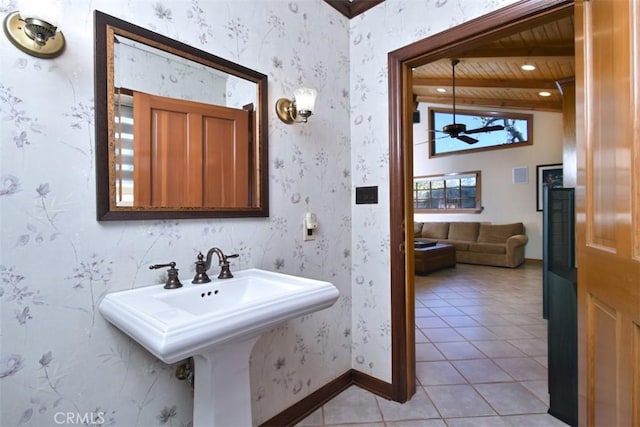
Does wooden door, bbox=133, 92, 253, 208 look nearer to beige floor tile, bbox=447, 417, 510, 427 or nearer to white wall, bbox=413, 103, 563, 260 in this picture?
beige floor tile, bbox=447, 417, 510, 427

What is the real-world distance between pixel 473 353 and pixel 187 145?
103 inches

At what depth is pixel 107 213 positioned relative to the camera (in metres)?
1.09

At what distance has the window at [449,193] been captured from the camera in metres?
7.18

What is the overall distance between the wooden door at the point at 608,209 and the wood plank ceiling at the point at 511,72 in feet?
2.20

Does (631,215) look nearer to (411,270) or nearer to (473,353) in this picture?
(411,270)

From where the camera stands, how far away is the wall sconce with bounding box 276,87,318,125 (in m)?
1.63

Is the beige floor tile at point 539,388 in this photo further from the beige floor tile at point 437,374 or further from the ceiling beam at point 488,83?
the ceiling beam at point 488,83

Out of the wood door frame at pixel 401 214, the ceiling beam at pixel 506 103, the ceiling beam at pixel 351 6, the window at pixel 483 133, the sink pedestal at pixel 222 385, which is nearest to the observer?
the sink pedestal at pixel 222 385

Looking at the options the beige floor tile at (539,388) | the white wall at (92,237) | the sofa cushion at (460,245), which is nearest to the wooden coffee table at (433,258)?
the sofa cushion at (460,245)

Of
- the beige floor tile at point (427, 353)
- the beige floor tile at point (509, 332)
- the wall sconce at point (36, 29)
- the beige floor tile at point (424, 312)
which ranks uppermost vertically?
the wall sconce at point (36, 29)

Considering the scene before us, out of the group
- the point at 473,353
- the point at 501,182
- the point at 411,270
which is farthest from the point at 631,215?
the point at 501,182

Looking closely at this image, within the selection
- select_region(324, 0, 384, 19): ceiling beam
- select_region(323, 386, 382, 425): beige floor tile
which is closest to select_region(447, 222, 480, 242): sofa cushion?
select_region(323, 386, 382, 425): beige floor tile

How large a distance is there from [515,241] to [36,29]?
683 cm

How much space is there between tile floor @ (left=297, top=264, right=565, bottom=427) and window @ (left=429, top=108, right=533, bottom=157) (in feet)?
11.7
